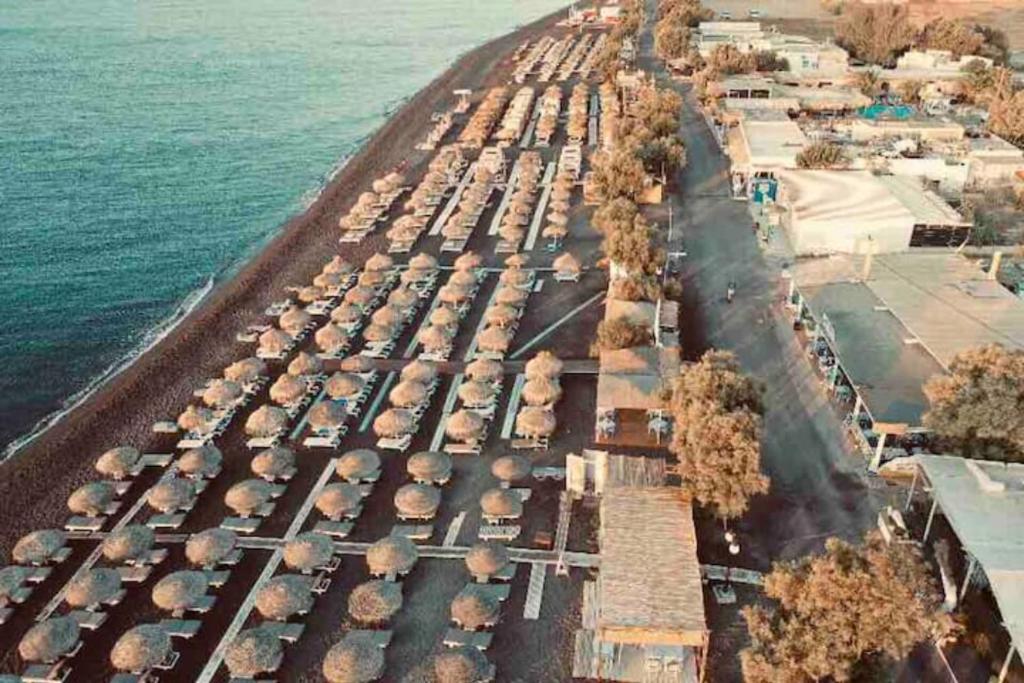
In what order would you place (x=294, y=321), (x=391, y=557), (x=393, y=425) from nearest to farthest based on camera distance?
(x=391, y=557) → (x=393, y=425) → (x=294, y=321)

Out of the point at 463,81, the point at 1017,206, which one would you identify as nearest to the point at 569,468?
the point at 1017,206

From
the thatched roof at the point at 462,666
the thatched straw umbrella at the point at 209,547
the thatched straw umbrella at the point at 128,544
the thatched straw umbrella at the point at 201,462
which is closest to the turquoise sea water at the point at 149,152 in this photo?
the thatched straw umbrella at the point at 201,462

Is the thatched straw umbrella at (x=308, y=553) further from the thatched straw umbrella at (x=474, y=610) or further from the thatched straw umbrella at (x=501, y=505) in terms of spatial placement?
the thatched straw umbrella at (x=501, y=505)

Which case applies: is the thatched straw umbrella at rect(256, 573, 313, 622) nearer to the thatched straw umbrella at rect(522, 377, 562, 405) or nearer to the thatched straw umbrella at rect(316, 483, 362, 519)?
the thatched straw umbrella at rect(316, 483, 362, 519)

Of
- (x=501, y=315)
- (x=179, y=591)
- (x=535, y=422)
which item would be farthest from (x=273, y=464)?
(x=501, y=315)

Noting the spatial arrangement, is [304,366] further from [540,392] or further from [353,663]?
[353,663]

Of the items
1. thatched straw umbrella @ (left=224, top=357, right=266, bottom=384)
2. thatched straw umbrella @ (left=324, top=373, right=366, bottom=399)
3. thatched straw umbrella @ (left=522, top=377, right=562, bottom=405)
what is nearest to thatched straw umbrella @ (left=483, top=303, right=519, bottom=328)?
thatched straw umbrella @ (left=522, top=377, right=562, bottom=405)

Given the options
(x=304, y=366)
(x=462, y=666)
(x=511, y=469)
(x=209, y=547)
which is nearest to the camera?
(x=462, y=666)
